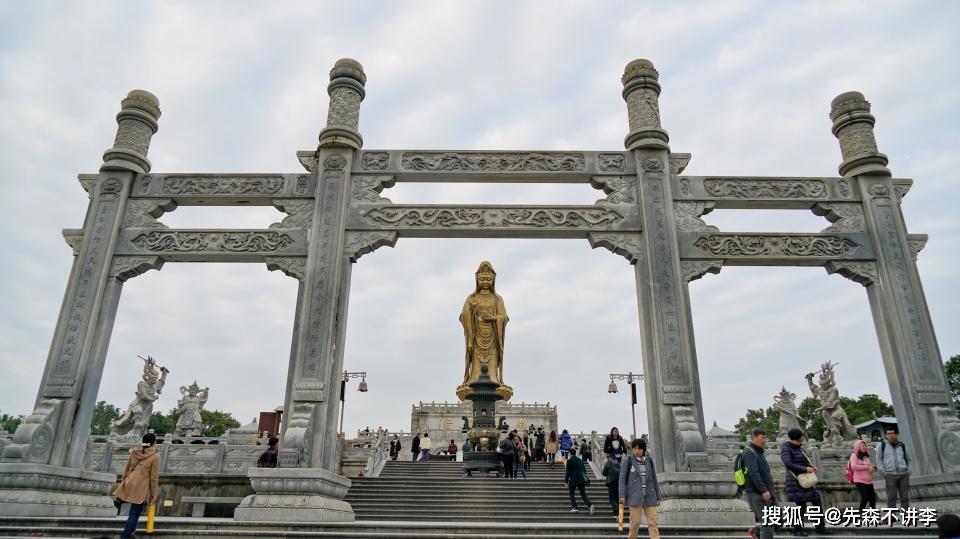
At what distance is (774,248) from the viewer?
368 inches

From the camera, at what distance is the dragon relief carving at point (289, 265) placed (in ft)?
30.2

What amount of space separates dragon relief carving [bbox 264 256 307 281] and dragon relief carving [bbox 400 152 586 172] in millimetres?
2333

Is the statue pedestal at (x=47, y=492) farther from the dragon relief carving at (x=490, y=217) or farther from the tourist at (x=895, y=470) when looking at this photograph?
the tourist at (x=895, y=470)

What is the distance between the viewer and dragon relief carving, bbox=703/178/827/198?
9.77 m

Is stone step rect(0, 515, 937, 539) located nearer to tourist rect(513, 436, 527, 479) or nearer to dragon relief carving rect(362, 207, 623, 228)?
dragon relief carving rect(362, 207, 623, 228)

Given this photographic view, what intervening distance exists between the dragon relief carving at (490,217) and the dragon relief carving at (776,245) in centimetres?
148

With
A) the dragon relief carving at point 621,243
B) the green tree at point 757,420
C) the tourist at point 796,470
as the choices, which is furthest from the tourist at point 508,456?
the green tree at point 757,420

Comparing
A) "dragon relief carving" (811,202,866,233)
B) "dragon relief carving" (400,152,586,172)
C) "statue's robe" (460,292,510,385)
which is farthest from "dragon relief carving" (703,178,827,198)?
"statue's robe" (460,292,510,385)

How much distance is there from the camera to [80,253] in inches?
367

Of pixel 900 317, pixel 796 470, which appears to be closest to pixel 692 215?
pixel 900 317

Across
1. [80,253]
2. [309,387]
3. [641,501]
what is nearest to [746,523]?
[641,501]

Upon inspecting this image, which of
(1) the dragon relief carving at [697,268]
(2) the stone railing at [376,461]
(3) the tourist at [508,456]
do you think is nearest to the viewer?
(1) the dragon relief carving at [697,268]

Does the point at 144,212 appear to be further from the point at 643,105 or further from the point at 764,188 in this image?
the point at 764,188

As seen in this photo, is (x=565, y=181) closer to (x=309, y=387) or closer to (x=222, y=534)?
(x=309, y=387)
